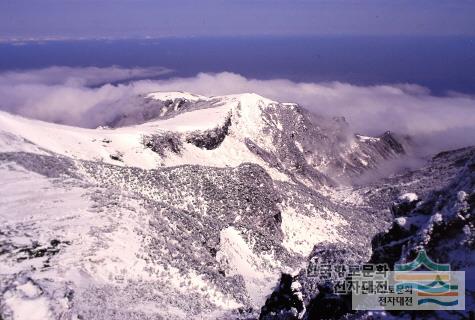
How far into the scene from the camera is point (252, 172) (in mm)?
59500

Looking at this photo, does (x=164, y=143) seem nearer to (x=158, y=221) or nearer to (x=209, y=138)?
(x=209, y=138)

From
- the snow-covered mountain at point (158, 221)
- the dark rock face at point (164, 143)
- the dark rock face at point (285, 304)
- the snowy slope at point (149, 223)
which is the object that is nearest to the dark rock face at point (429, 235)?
the dark rock face at point (285, 304)

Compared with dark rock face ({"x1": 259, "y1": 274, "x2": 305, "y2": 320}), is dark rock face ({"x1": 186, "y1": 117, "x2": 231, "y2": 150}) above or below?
above

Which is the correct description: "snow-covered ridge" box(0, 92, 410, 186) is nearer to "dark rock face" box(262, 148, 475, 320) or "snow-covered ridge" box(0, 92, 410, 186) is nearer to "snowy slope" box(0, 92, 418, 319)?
"snowy slope" box(0, 92, 418, 319)

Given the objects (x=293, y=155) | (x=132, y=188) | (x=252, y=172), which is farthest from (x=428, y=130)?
(x=132, y=188)

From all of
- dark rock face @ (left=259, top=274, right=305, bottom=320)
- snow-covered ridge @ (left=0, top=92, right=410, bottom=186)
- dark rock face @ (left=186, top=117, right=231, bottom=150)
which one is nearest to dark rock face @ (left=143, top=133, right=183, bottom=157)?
snow-covered ridge @ (left=0, top=92, right=410, bottom=186)

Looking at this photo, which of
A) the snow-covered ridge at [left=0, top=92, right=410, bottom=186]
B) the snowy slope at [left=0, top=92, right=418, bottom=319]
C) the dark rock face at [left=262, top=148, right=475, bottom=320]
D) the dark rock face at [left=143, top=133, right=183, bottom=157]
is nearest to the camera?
the dark rock face at [left=262, top=148, right=475, bottom=320]

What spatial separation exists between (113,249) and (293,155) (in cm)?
7527

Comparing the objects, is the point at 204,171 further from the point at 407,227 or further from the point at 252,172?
the point at 407,227

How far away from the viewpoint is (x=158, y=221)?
36312 mm

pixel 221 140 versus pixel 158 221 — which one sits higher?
pixel 221 140

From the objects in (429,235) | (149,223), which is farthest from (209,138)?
(429,235)

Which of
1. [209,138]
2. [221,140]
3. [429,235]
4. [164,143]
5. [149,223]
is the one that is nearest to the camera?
[429,235]

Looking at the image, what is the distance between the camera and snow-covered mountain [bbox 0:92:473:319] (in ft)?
87.6
